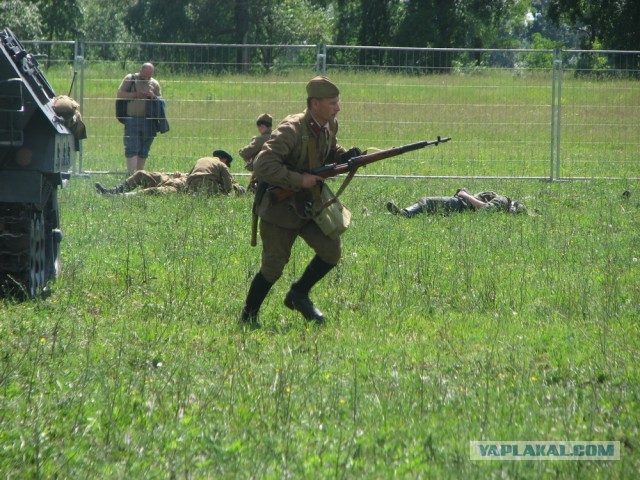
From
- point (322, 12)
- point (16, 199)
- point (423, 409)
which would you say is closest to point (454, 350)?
point (423, 409)

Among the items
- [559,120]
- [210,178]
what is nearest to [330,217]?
[210,178]

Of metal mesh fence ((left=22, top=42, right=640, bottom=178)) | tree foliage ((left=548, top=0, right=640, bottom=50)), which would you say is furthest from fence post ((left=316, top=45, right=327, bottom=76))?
tree foliage ((left=548, top=0, right=640, bottom=50))

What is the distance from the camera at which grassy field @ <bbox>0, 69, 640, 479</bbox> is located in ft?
16.5

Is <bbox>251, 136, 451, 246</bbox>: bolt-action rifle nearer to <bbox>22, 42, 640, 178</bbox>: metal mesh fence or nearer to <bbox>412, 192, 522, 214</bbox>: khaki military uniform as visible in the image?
<bbox>412, 192, 522, 214</bbox>: khaki military uniform

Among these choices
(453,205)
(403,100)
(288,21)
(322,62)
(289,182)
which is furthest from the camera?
(288,21)

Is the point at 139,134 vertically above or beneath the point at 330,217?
beneath

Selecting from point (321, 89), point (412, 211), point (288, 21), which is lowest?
point (412, 211)

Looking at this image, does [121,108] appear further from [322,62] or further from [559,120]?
[559,120]

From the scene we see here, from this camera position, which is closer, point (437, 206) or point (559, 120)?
point (437, 206)

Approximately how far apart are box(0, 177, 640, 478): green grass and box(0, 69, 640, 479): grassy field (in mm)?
16

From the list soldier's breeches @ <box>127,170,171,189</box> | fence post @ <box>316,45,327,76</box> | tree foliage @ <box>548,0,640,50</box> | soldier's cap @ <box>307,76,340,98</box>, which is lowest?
soldier's breeches @ <box>127,170,171,189</box>

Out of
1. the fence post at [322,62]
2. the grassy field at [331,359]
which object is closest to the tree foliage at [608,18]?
the fence post at [322,62]

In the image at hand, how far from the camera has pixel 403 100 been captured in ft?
56.1

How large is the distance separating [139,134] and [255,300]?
9399mm
